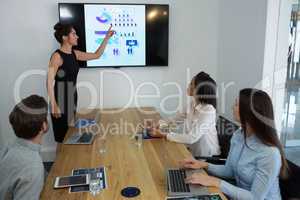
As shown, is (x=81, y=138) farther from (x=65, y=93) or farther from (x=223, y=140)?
(x=223, y=140)

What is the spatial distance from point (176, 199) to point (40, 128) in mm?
800

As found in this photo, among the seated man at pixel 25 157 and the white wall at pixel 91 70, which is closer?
the seated man at pixel 25 157

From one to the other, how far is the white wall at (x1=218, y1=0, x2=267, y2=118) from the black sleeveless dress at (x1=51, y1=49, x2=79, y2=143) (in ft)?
6.08

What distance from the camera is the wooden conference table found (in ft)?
4.82

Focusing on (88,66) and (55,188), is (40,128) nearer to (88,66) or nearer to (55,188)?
(55,188)

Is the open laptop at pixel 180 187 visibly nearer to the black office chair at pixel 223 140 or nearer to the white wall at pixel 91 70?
the black office chair at pixel 223 140

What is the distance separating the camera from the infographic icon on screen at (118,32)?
3.40 meters

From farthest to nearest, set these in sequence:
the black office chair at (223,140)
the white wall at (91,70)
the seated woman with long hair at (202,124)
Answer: the white wall at (91,70) → the seated woman with long hair at (202,124) → the black office chair at (223,140)

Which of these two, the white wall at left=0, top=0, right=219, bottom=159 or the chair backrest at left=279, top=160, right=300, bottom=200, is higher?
the white wall at left=0, top=0, right=219, bottom=159

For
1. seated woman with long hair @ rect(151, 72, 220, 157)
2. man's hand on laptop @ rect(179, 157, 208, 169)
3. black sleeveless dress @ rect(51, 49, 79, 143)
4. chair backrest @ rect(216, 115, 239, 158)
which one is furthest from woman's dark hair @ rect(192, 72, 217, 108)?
black sleeveless dress @ rect(51, 49, 79, 143)

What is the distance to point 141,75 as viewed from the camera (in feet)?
12.2

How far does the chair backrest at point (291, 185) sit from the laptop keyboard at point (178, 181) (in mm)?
536

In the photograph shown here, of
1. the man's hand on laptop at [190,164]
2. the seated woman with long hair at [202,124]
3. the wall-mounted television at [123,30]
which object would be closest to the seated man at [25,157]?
the man's hand on laptop at [190,164]

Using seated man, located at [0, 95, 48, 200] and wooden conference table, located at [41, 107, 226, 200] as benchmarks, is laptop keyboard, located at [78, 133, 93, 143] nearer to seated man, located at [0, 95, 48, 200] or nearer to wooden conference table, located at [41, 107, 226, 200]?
wooden conference table, located at [41, 107, 226, 200]
